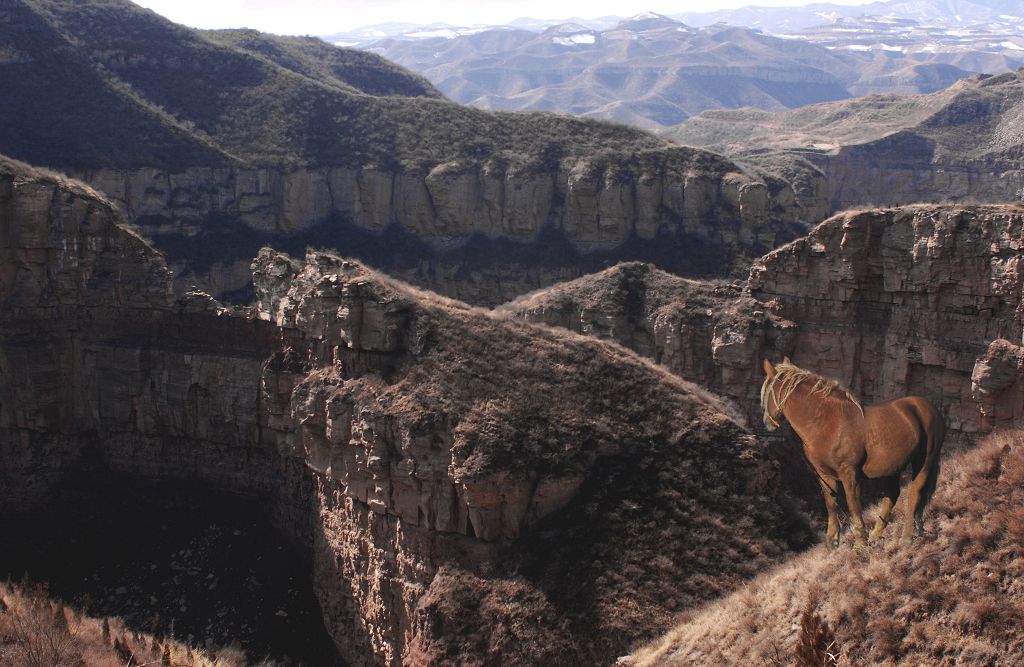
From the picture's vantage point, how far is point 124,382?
1229 inches

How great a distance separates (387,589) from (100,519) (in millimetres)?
10588

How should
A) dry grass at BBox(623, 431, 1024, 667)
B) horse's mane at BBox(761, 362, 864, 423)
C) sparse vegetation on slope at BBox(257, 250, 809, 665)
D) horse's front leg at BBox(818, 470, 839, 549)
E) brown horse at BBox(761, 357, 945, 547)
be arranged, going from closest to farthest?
dry grass at BBox(623, 431, 1024, 667) → brown horse at BBox(761, 357, 945, 547) → horse's front leg at BBox(818, 470, 839, 549) → horse's mane at BBox(761, 362, 864, 423) → sparse vegetation on slope at BBox(257, 250, 809, 665)

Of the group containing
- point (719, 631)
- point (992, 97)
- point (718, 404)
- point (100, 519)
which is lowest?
point (100, 519)

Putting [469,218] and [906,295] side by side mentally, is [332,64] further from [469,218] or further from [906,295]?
[906,295]

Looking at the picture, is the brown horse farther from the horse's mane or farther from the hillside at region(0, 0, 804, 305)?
the hillside at region(0, 0, 804, 305)

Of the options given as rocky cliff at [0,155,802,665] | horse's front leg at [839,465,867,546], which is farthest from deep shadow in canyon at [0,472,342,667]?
horse's front leg at [839,465,867,546]

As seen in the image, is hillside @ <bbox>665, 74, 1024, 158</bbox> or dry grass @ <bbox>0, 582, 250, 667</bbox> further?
hillside @ <bbox>665, 74, 1024, 158</bbox>

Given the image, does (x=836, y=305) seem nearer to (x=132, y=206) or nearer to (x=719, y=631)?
(x=719, y=631)

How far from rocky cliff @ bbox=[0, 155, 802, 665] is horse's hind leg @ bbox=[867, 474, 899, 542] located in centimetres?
545

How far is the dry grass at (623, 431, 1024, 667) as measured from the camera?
15539 millimetres

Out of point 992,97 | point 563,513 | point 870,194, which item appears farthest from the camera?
point 992,97

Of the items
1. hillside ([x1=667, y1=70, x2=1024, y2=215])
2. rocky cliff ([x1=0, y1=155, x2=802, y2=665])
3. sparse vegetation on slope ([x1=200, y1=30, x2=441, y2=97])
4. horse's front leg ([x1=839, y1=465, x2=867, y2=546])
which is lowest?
rocky cliff ([x1=0, y1=155, x2=802, y2=665])

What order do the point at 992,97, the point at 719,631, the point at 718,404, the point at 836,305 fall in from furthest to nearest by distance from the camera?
the point at 992,97 → the point at 836,305 → the point at 718,404 → the point at 719,631

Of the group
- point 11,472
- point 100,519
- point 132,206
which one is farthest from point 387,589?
point 132,206
